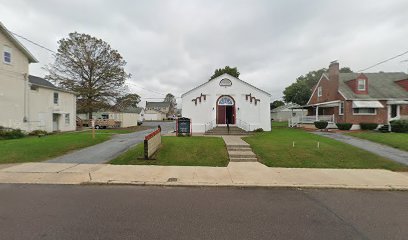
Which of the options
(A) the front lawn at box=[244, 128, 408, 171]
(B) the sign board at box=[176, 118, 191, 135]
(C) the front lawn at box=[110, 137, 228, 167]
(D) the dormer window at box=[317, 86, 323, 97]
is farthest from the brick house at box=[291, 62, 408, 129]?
(C) the front lawn at box=[110, 137, 228, 167]

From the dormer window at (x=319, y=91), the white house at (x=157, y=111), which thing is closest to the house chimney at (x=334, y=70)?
the dormer window at (x=319, y=91)

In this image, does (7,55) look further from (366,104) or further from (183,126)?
(366,104)

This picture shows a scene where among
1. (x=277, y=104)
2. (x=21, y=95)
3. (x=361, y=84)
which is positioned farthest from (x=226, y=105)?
(x=277, y=104)

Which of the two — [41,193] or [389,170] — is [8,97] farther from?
[389,170]

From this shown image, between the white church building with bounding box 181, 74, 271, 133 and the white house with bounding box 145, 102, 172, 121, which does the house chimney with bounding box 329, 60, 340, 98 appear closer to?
the white church building with bounding box 181, 74, 271, 133

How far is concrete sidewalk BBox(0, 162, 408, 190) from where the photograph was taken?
683cm

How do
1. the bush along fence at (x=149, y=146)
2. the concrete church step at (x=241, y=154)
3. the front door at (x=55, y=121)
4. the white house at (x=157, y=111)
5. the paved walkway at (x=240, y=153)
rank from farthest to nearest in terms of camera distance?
the white house at (x=157, y=111), the front door at (x=55, y=121), the concrete church step at (x=241, y=154), the paved walkway at (x=240, y=153), the bush along fence at (x=149, y=146)

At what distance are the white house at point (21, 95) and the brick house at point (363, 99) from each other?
30353mm

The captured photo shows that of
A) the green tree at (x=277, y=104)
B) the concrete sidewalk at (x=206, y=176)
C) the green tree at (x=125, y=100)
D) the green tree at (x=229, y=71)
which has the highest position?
the green tree at (x=229, y=71)

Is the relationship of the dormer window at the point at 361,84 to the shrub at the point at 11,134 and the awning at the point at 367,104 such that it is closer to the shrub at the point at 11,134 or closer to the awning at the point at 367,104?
the awning at the point at 367,104

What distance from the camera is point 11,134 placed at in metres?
18.2

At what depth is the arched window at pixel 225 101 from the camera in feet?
74.0

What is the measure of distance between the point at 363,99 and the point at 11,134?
3340 centimetres

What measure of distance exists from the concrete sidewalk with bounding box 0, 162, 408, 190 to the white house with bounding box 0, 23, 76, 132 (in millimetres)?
15145
